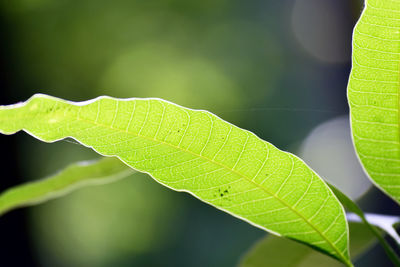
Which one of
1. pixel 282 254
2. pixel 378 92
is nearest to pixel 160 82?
pixel 282 254

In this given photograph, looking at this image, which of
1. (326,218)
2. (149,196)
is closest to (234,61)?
(149,196)

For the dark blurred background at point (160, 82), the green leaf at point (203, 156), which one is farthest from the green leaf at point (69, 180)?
the dark blurred background at point (160, 82)

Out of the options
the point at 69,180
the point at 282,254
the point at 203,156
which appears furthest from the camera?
the point at 282,254

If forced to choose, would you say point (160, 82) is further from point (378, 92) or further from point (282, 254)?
point (378, 92)


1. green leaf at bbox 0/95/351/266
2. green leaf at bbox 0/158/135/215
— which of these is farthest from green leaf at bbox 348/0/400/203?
green leaf at bbox 0/158/135/215

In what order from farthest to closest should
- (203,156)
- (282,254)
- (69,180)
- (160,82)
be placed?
(160,82) < (282,254) < (69,180) < (203,156)

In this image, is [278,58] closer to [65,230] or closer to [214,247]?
[214,247]

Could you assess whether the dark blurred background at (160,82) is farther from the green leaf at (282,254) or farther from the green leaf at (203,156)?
the green leaf at (203,156)
